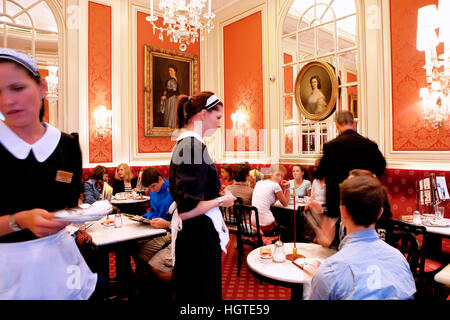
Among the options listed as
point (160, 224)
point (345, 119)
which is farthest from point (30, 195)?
point (345, 119)

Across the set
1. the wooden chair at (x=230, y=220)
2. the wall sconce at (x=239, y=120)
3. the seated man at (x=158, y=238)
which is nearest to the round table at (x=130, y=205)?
the wooden chair at (x=230, y=220)

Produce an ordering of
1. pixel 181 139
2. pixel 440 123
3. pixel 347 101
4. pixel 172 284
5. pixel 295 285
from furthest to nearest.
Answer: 1. pixel 347 101
2. pixel 440 123
3. pixel 172 284
4. pixel 295 285
5. pixel 181 139

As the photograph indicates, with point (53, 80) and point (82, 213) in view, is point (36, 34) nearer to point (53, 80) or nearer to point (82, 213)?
point (53, 80)

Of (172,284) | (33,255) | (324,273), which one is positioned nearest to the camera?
(33,255)

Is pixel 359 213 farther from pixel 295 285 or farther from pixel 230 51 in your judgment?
pixel 230 51

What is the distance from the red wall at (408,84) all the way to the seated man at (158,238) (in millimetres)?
3684

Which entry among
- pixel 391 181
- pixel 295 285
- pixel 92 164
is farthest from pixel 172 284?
pixel 92 164

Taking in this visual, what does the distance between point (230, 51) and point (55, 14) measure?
3.78 metres

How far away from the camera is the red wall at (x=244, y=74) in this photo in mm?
6898

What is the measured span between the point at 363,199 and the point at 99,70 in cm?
632

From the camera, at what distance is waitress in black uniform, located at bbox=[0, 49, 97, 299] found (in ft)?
2.31

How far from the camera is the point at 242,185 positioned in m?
4.18

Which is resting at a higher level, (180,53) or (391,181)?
(180,53)

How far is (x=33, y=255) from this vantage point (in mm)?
733
